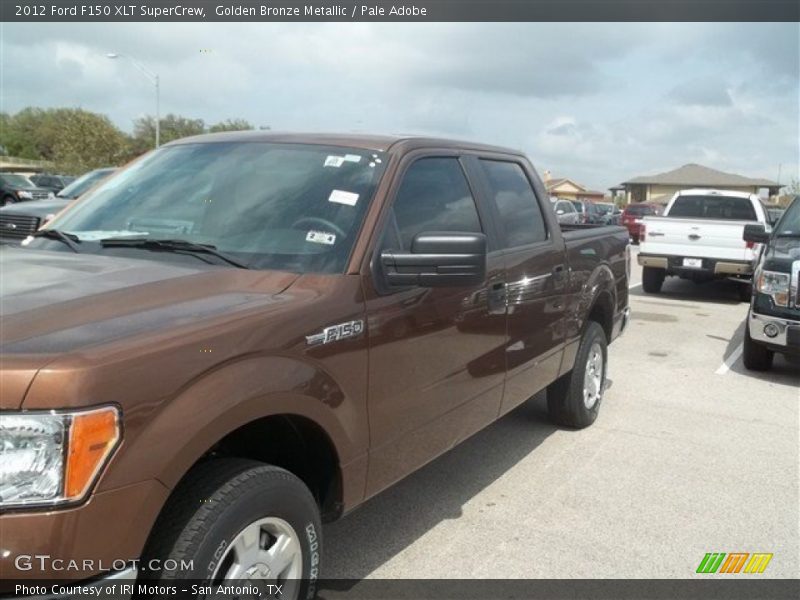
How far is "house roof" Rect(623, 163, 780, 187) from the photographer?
65.3 metres

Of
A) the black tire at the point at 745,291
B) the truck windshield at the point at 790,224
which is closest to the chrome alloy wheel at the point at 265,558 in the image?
the truck windshield at the point at 790,224

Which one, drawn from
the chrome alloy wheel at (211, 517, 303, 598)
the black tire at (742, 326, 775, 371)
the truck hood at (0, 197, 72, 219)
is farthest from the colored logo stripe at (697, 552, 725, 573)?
the truck hood at (0, 197, 72, 219)

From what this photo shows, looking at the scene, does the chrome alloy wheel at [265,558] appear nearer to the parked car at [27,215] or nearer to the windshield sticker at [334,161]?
the windshield sticker at [334,161]

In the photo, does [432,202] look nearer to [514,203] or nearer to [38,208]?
[514,203]

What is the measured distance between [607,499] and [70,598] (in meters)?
3.17

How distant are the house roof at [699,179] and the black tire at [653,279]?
5583 centimetres

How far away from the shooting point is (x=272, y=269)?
9.07 feet

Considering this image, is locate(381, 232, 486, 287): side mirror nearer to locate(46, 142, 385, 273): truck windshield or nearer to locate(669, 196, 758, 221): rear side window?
locate(46, 142, 385, 273): truck windshield

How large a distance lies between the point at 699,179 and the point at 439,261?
71548 mm

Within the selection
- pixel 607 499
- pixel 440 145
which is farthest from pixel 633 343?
pixel 440 145

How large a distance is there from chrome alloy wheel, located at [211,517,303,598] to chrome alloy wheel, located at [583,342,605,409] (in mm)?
3297

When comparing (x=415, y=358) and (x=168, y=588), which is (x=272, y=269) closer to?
(x=415, y=358)

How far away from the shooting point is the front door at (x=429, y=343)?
288cm

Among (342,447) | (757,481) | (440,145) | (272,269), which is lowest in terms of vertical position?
(757,481)
